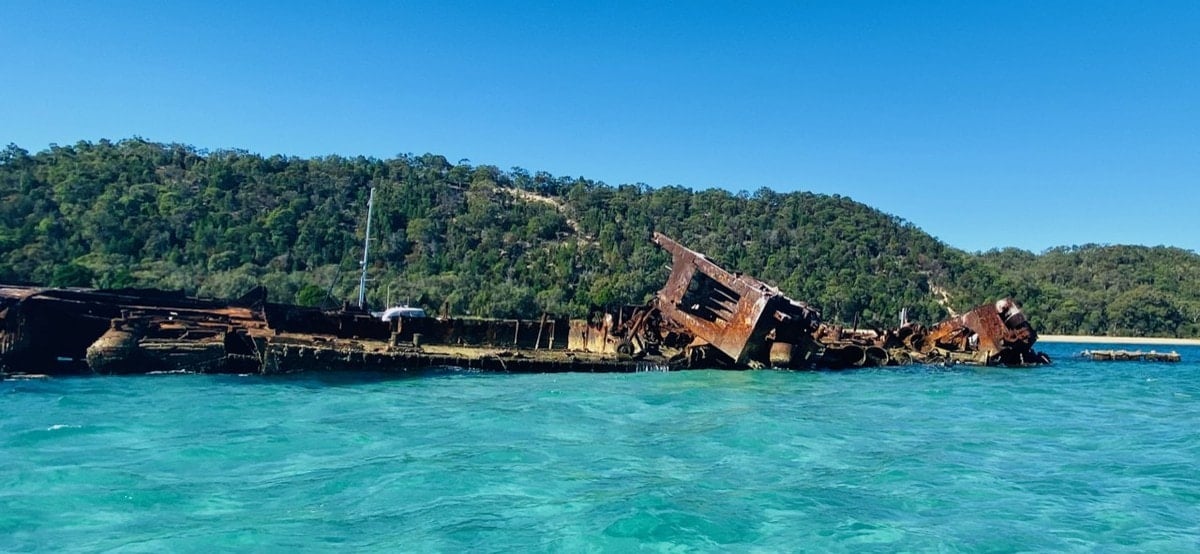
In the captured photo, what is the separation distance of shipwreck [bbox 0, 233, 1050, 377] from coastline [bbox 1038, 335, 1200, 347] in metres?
63.1

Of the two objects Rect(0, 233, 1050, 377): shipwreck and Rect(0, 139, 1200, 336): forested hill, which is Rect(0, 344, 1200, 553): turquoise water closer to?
Rect(0, 233, 1050, 377): shipwreck

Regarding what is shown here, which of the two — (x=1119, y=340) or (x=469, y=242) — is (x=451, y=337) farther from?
(x=1119, y=340)

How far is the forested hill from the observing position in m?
58.2

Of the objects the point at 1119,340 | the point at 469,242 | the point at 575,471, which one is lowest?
the point at 575,471

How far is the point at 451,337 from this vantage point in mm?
22312

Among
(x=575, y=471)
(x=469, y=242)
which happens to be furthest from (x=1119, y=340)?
(x=575, y=471)

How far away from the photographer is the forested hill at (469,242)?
191ft

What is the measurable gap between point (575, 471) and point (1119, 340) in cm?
9424

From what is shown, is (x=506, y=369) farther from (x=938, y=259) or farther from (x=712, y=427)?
(x=938, y=259)

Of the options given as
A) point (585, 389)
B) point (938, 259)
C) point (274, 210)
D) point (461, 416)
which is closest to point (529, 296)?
point (274, 210)

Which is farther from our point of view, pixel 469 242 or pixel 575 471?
pixel 469 242

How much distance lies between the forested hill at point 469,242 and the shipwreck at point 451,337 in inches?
877

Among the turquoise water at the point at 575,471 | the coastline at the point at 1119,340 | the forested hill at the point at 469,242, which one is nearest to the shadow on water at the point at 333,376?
the turquoise water at the point at 575,471

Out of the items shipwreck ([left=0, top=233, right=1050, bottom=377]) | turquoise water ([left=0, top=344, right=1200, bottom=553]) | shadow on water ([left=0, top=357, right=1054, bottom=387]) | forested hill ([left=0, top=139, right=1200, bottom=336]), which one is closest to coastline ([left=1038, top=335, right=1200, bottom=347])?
forested hill ([left=0, top=139, right=1200, bottom=336])
